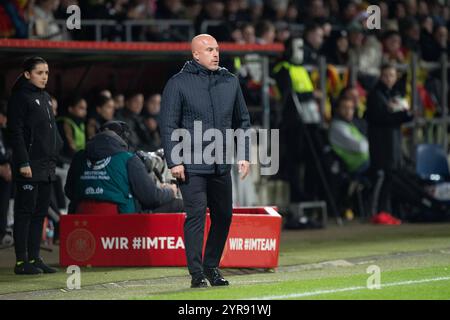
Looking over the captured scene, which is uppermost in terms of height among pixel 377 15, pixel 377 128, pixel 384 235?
pixel 377 15

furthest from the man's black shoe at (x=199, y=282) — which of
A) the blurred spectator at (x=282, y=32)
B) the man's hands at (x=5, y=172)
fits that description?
the blurred spectator at (x=282, y=32)

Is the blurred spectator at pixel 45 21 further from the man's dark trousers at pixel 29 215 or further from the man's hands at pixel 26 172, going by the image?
the man's hands at pixel 26 172

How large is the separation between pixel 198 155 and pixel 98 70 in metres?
8.50

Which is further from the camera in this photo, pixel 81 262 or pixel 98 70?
pixel 98 70

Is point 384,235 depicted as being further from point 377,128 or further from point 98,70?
point 98,70

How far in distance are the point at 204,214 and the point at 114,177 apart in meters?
3.09

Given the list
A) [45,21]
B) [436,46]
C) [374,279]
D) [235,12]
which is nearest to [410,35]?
[436,46]

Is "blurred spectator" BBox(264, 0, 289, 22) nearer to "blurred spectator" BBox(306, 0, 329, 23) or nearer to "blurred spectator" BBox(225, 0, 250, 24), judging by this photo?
"blurred spectator" BBox(306, 0, 329, 23)

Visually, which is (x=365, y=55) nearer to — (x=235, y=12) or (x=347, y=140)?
(x=235, y=12)


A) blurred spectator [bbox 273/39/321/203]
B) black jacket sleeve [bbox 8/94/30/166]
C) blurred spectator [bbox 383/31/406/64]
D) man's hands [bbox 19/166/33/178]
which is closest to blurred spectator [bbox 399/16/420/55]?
blurred spectator [bbox 383/31/406/64]

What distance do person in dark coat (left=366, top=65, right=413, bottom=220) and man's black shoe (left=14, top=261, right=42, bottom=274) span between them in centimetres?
850

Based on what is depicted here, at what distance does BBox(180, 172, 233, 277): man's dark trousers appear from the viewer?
11.3 meters

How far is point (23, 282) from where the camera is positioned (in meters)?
12.6
